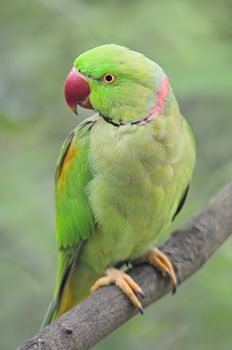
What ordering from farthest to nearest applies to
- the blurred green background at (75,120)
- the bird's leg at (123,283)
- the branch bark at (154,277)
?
1. the blurred green background at (75,120)
2. the bird's leg at (123,283)
3. the branch bark at (154,277)

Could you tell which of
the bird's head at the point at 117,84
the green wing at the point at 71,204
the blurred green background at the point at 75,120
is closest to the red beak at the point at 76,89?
the bird's head at the point at 117,84

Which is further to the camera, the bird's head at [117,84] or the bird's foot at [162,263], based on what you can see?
the bird's foot at [162,263]

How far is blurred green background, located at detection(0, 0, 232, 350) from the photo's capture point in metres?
2.06

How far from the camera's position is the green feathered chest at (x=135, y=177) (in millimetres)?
1891

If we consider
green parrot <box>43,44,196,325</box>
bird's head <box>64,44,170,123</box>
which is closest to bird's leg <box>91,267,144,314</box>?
green parrot <box>43,44,196,325</box>

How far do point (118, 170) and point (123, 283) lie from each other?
279 mm

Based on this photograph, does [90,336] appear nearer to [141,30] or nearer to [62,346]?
[62,346]

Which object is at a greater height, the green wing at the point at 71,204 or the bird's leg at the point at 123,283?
the green wing at the point at 71,204

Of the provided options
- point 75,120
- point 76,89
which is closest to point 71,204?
point 76,89

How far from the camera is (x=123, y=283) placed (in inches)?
78.4

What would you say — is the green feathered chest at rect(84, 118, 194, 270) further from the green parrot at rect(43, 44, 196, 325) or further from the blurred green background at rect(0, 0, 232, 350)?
the blurred green background at rect(0, 0, 232, 350)

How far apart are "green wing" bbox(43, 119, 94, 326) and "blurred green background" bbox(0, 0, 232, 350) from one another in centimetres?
4

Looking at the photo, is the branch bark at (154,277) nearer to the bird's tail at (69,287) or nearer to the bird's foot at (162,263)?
the bird's foot at (162,263)

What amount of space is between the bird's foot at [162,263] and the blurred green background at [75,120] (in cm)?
7
